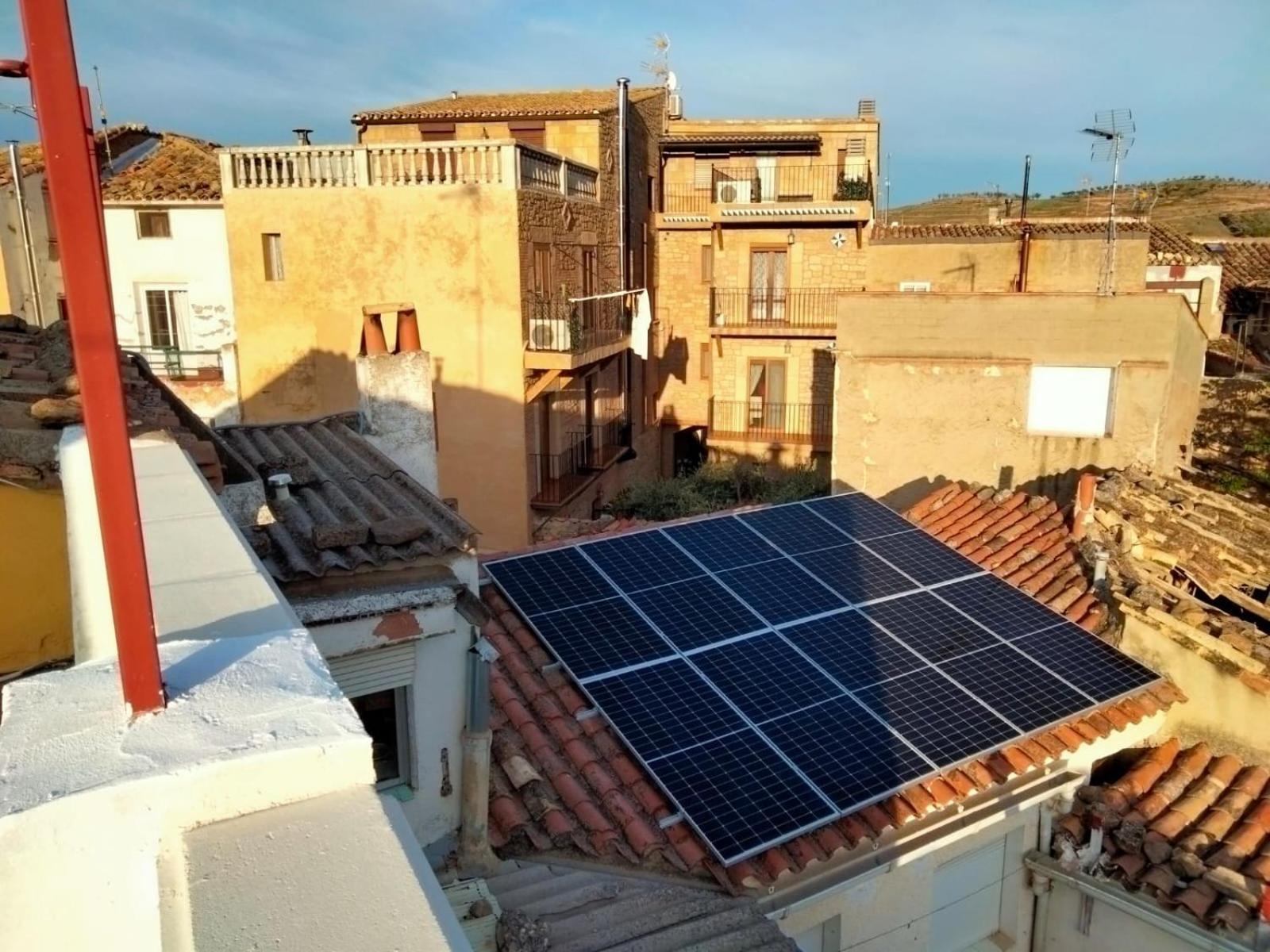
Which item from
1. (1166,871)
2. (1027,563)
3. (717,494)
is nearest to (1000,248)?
(717,494)

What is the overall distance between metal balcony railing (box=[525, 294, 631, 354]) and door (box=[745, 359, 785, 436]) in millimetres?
8828

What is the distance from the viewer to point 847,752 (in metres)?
6.81

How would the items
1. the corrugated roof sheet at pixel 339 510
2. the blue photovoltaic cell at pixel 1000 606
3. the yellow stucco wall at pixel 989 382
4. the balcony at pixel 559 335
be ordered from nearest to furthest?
the corrugated roof sheet at pixel 339 510
the blue photovoltaic cell at pixel 1000 606
the yellow stucco wall at pixel 989 382
the balcony at pixel 559 335

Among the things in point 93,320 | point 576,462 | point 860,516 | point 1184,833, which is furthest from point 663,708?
point 576,462

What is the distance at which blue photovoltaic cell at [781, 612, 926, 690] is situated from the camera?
773cm

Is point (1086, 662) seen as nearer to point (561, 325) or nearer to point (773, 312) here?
point (561, 325)

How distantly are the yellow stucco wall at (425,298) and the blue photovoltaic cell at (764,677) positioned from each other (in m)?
11.5

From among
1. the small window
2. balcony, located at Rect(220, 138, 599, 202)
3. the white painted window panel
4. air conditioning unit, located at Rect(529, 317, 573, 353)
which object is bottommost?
the white painted window panel

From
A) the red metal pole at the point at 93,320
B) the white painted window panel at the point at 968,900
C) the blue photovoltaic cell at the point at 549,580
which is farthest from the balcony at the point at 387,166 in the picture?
the red metal pole at the point at 93,320

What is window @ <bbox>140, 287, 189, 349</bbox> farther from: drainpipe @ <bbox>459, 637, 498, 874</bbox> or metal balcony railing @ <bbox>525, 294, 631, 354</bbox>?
drainpipe @ <bbox>459, 637, 498, 874</bbox>

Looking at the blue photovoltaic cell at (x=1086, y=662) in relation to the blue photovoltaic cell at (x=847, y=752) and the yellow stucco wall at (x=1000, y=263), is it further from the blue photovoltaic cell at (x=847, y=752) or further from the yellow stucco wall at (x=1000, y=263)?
the yellow stucco wall at (x=1000, y=263)

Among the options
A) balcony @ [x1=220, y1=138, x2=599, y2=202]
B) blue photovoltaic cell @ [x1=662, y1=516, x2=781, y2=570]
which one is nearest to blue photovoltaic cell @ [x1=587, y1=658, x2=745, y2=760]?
blue photovoltaic cell @ [x1=662, y1=516, x2=781, y2=570]

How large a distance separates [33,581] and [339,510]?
7.15ft

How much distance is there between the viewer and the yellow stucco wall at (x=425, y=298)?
18.2m
